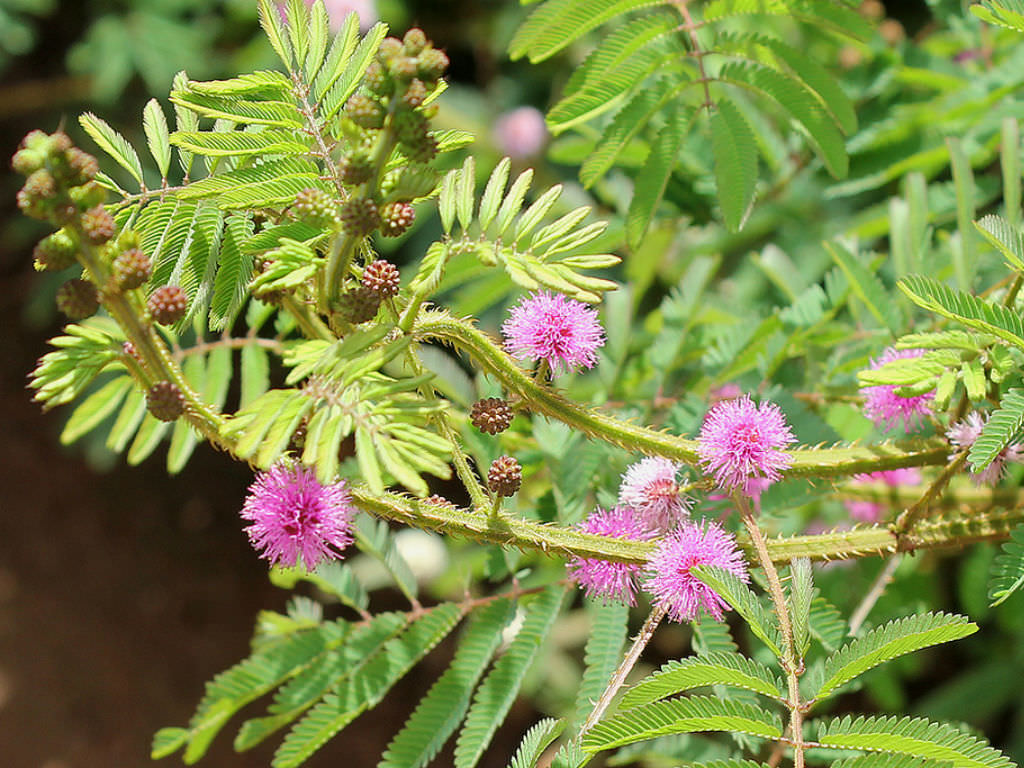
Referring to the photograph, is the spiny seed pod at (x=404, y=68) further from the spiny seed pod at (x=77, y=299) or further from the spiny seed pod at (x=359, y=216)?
the spiny seed pod at (x=77, y=299)

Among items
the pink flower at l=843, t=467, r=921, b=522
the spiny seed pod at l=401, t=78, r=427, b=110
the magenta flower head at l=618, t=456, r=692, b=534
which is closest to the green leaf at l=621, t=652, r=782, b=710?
the magenta flower head at l=618, t=456, r=692, b=534

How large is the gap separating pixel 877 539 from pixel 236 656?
403cm

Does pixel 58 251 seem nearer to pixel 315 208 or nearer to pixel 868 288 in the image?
pixel 315 208

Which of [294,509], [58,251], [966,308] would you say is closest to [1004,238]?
[966,308]

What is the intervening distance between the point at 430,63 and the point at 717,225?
2165 millimetres

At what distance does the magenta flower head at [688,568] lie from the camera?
1335 mm

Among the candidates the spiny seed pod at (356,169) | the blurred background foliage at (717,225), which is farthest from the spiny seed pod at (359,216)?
the blurred background foliage at (717,225)

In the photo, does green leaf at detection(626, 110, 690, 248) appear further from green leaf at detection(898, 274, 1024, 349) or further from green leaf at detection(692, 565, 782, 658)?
green leaf at detection(692, 565, 782, 658)

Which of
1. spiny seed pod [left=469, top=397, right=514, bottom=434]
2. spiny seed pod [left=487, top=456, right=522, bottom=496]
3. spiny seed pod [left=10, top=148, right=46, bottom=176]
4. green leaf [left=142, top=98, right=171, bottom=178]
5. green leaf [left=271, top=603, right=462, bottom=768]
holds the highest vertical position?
green leaf [left=142, top=98, right=171, bottom=178]

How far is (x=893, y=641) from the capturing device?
1.26 m

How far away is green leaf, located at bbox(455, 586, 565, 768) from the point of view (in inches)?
63.1

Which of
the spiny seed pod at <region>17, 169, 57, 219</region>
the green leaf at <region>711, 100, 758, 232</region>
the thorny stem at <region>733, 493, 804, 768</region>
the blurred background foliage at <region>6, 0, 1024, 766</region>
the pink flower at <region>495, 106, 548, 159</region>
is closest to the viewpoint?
the spiny seed pod at <region>17, 169, 57, 219</region>

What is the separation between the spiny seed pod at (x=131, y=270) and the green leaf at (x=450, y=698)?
940mm

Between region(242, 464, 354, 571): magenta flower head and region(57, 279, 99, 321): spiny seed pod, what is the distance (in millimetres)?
319
